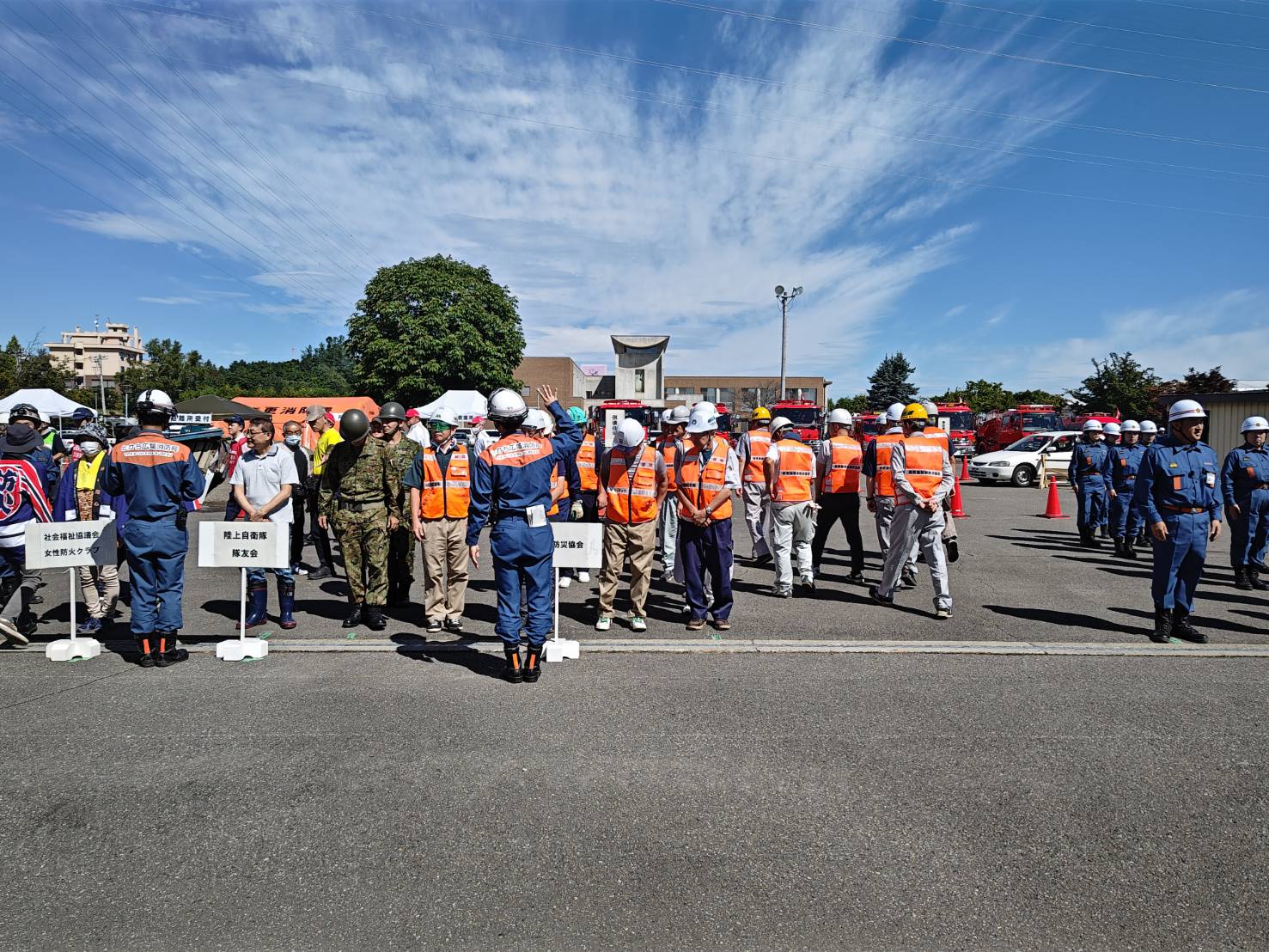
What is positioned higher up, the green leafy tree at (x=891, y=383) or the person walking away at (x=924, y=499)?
the green leafy tree at (x=891, y=383)

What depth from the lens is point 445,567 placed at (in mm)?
6574

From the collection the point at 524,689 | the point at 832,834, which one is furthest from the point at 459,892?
the point at 524,689

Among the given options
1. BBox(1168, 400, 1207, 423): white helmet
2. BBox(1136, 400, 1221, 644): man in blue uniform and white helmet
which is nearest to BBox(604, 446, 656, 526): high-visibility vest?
BBox(1136, 400, 1221, 644): man in blue uniform and white helmet

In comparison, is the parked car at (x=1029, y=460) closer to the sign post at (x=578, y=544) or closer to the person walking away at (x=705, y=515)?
the person walking away at (x=705, y=515)

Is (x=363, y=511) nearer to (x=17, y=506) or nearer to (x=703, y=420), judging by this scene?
(x=17, y=506)

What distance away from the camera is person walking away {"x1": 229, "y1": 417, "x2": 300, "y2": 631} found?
6.63m

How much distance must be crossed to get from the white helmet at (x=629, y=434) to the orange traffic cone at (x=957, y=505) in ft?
13.1

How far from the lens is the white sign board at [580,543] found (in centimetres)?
602

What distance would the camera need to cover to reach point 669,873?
2965mm

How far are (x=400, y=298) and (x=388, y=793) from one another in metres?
42.8

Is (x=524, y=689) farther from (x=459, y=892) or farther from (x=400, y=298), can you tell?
(x=400, y=298)

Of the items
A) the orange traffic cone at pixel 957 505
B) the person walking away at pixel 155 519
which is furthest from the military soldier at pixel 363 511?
the orange traffic cone at pixel 957 505

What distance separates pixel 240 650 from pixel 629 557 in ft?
10.6

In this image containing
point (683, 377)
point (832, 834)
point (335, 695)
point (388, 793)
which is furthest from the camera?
point (683, 377)
